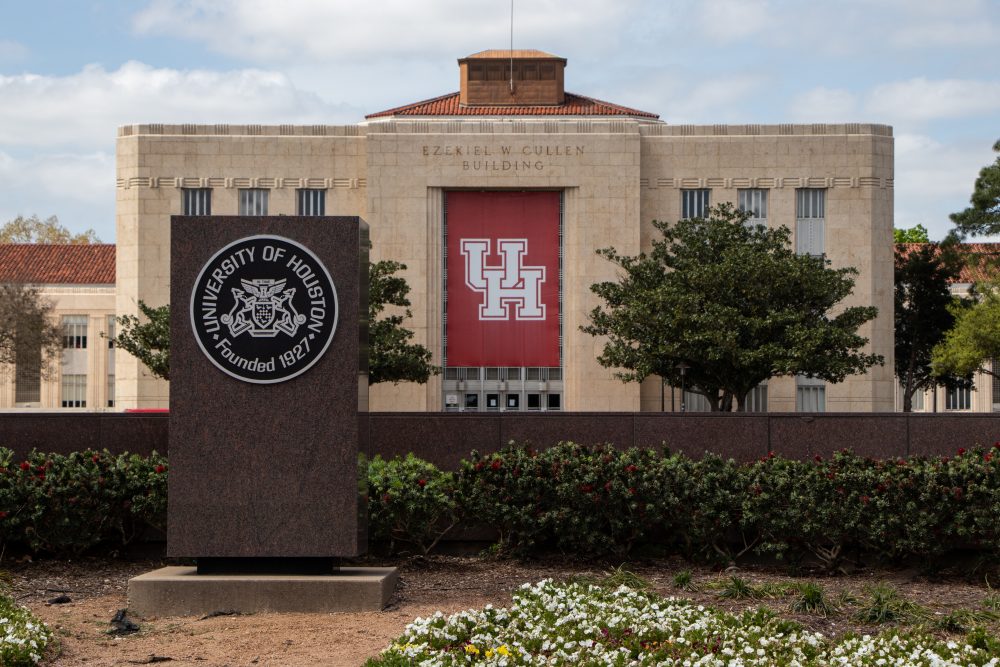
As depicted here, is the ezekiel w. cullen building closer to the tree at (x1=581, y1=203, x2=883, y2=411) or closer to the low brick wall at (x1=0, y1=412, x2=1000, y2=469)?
the tree at (x1=581, y1=203, x2=883, y2=411)

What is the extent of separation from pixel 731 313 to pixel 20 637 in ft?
107

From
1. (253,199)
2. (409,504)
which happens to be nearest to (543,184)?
(253,199)

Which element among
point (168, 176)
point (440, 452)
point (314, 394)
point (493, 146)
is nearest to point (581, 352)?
point (493, 146)

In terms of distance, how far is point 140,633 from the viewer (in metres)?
9.84

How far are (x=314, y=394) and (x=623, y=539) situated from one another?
373cm

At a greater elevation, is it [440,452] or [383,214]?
[383,214]

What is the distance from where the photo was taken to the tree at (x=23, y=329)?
214 ft

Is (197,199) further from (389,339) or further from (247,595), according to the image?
(247,595)

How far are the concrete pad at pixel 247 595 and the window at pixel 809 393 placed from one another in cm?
4276

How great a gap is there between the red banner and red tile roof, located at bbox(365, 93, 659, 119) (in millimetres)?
5327

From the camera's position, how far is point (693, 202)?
52281mm

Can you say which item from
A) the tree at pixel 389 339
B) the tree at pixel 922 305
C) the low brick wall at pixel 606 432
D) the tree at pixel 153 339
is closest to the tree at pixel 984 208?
the tree at pixel 922 305

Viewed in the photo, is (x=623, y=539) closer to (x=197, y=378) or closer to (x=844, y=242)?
(x=197, y=378)

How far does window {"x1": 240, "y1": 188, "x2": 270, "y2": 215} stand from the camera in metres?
51.9
